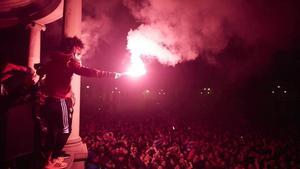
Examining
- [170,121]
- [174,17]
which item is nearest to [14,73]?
[174,17]

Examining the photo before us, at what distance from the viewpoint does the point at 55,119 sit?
3867 millimetres

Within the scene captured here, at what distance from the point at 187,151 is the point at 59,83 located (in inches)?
250

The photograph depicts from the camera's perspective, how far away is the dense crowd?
8.32 m

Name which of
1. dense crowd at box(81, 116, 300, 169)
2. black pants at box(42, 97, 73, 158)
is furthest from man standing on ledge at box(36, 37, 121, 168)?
dense crowd at box(81, 116, 300, 169)

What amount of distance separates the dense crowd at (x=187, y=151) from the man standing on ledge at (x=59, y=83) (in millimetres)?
4400

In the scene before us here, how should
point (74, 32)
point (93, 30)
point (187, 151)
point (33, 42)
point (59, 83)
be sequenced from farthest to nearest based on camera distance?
point (93, 30), point (33, 42), point (187, 151), point (74, 32), point (59, 83)

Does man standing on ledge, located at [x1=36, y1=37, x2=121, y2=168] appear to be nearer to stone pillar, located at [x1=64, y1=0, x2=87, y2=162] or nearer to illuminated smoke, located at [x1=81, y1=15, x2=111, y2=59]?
stone pillar, located at [x1=64, y1=0, x2=87, y2=162]

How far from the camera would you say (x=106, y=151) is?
9438 mm

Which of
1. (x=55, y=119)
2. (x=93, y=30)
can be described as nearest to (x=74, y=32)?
(x=55, y=119)

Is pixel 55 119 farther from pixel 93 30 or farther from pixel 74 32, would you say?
pixel 93 30

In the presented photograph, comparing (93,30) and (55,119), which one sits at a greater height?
(93,30)

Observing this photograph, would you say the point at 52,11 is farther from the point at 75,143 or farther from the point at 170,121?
the point at 170,121

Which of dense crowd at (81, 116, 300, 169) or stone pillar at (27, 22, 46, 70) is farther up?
stone pillar at (27, 22, 46, 70)

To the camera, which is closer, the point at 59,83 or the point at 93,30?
the point at 59,83
